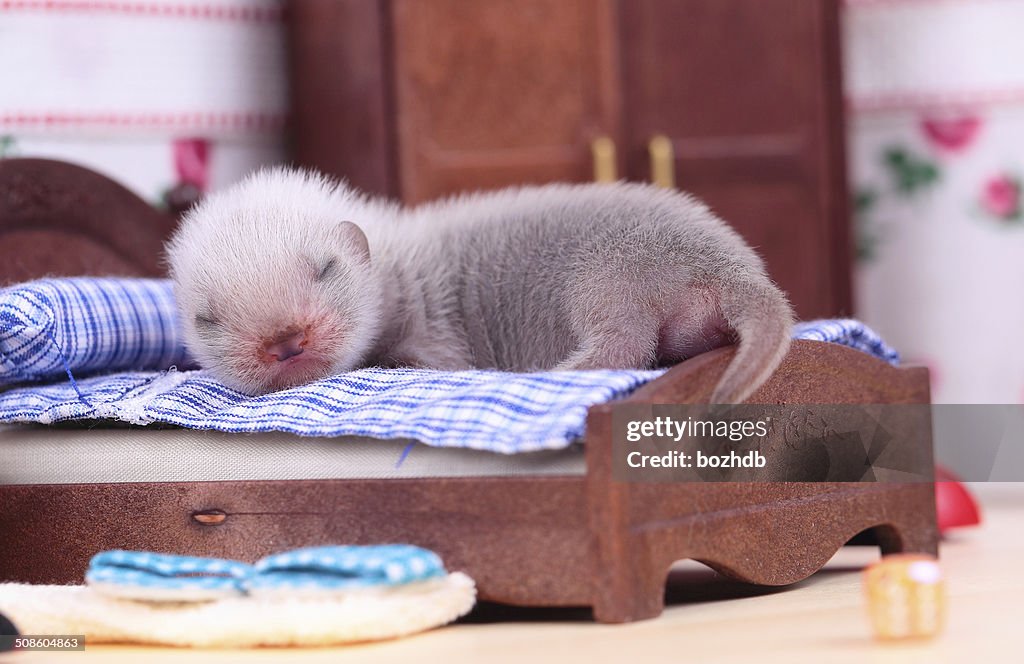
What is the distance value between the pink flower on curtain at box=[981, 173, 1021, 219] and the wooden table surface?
2555 mm

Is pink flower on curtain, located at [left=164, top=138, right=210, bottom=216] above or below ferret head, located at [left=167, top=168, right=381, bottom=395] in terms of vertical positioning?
above

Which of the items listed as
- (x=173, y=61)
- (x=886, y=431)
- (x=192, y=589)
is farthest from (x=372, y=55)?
(x=192, y=589)

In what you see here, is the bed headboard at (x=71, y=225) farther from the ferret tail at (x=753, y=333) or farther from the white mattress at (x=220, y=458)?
the ferret tail at (x=753, y=333)

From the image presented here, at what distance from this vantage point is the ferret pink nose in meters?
2.17

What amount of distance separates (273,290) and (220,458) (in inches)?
11.0

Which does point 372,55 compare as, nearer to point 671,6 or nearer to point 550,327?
point 671,6

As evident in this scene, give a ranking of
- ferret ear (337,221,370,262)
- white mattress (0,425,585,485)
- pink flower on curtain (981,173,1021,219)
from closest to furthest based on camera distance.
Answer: white mattress (0,425,585,485) < ferret ear (337,221,370,262) < pink flower on curtain (981,173,1021,219)

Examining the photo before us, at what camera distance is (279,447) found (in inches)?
79.6

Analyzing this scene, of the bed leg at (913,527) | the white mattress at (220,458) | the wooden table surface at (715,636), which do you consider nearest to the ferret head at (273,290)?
the white mattress at (220,458)

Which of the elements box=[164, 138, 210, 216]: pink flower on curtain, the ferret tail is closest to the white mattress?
the ferret tail

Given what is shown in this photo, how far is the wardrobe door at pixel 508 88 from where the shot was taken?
402 cm

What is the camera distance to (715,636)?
178 cm

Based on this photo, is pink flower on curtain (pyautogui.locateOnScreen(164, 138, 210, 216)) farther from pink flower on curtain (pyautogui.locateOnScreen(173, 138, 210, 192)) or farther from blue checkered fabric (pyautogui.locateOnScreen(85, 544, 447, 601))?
blue checkered fabric (pyautogui.locateOnScreen(85, 544, 447, 601))

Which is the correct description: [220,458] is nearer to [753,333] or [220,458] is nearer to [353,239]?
[353,239]
